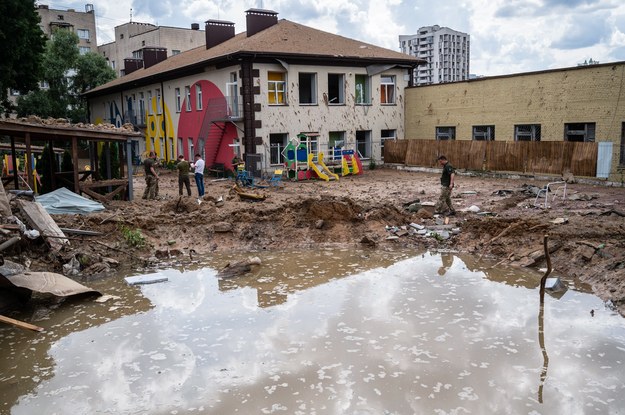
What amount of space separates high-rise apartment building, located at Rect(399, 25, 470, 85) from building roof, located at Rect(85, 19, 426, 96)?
724 inches

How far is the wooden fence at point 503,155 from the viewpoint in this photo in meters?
23.4

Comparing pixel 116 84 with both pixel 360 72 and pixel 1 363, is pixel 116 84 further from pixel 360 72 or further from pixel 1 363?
pixel 1 363

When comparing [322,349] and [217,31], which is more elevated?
[217,31]

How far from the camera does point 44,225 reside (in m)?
12.8

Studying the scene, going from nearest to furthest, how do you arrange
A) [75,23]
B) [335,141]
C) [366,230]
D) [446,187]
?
[366,230]
[446,187]
[335,141]
[75,23]

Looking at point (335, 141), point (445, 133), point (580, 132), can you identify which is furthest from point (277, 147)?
point (580, 132)

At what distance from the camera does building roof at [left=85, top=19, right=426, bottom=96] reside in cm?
2812

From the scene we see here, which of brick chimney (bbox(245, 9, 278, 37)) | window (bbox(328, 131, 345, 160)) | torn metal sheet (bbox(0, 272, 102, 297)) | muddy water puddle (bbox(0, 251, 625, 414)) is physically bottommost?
muddy water puddle (bbox(0, 251, 625, 414))

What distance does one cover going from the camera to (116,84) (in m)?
41.9

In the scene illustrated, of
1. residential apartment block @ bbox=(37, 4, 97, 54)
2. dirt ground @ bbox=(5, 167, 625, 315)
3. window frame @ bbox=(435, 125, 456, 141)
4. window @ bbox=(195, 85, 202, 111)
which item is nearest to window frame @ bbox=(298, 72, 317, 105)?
window @ bbox=(195, 85, 202, 111)

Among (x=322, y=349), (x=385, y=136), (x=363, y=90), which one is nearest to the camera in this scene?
(x=322, y=349)

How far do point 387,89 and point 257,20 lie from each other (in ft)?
28.3

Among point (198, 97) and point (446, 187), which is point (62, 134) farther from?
point (198, 97)

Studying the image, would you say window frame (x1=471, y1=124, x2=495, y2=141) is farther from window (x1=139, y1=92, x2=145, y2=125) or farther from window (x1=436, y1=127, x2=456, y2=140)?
window (x1=139, y1=92, x2=145, y2=125)
